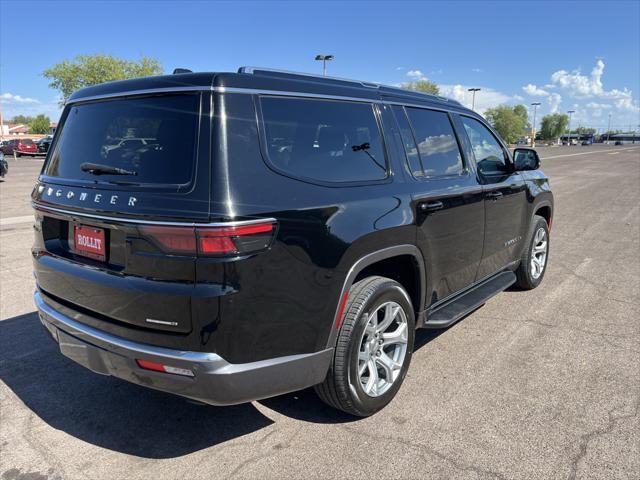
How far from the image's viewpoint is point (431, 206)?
136 inches

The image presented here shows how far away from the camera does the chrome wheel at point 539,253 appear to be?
18.2 feet

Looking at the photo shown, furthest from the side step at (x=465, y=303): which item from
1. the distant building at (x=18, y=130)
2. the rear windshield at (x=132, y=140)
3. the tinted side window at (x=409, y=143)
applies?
the distant building at (x=18, y=130)

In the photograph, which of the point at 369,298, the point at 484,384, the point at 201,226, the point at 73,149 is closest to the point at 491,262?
the point at 484,384

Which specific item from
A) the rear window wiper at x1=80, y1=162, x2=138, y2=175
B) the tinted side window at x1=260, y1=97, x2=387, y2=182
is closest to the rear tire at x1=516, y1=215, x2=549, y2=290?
the tinted side window at x1=260, y1=97, x2=387, y2=182

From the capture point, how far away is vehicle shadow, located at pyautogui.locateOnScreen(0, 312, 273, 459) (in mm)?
2895

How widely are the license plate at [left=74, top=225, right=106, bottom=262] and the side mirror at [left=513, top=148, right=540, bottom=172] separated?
157 inches

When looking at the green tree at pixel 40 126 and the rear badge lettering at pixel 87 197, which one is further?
the green tree at pixel 40 126

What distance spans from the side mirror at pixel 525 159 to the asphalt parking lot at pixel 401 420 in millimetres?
1528

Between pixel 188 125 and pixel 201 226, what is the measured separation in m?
0.53

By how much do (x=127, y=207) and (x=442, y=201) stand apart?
85.6 inches

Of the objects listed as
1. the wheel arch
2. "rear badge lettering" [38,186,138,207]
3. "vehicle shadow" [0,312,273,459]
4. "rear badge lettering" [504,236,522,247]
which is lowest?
"vehicle shadow" [0,312,273,459]

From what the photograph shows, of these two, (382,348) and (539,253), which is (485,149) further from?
(382,348)

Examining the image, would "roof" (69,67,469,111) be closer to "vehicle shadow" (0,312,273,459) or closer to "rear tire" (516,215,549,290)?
"vehicle shadow" (0,312,273,459)

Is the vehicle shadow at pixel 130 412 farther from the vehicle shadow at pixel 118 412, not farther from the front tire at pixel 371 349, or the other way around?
the front tire at pixel 371 349
